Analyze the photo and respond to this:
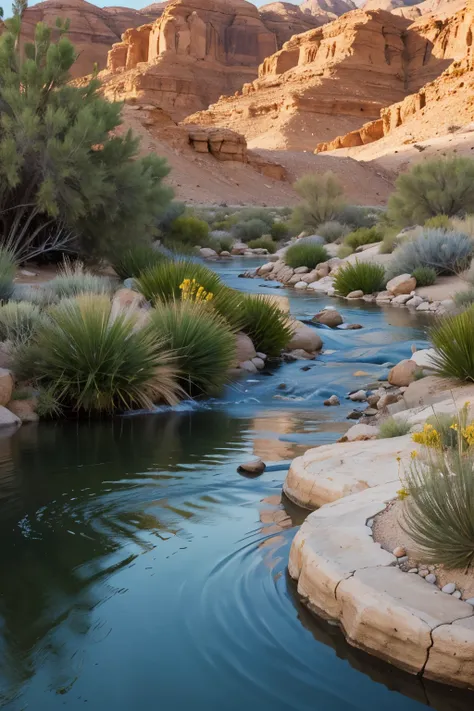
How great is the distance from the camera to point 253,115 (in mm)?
98438

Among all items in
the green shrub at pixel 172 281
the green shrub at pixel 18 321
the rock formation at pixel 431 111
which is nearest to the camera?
the green shrub at pixel 18 321

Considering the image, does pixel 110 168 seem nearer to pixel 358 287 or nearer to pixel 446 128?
pixel 358 287

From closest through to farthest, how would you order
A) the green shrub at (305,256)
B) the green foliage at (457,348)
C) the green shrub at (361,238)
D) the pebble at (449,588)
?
1. the pebble at (449,588)
2. the green foliage at (457,348)
3. the green shrub at (305,256)
4. the green shrub at (361,238)

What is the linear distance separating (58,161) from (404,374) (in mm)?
8014

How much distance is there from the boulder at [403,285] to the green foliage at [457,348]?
10127 mm

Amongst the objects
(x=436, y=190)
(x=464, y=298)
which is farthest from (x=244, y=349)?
(x=436, y=190)

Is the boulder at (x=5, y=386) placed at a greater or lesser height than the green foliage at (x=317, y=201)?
lesser

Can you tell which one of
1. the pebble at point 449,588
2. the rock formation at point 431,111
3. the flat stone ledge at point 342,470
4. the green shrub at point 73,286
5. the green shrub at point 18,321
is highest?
the rock formation at point 431,111

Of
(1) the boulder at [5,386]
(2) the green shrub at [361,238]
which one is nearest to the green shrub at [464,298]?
(1) the boulder at [5,386]

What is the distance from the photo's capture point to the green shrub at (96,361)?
9.27m

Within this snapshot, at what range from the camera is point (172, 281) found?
12.5 m

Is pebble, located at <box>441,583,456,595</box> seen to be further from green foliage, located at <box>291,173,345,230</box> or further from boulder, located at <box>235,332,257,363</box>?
green foliage, located at <box>291,173,345,230</box>

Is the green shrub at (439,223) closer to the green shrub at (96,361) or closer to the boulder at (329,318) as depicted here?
the boulder at (329,318)

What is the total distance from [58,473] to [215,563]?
2550mm
